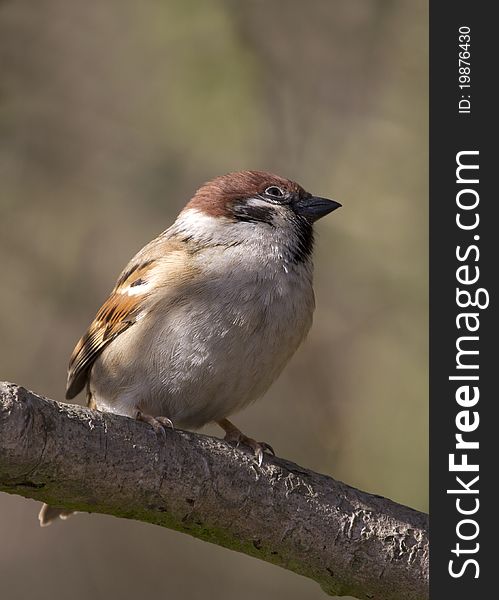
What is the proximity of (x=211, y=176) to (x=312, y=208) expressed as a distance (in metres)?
1.20

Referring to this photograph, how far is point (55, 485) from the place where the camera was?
112 inches

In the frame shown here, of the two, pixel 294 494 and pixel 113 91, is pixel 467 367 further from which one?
pixel 113 91

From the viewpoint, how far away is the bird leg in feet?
10.9

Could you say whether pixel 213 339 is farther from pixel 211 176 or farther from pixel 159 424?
pixel 211 176

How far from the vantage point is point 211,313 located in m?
3.66

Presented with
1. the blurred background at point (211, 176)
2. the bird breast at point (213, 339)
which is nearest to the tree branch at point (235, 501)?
the bird breast at point (213, 339)

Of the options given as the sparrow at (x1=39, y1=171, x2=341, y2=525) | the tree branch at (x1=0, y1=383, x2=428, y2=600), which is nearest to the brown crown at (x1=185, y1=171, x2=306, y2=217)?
the sparrow at (x1=39, y1=171, x2=341, y2=525)

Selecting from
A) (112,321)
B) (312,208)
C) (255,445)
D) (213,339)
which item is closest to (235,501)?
(255,445)

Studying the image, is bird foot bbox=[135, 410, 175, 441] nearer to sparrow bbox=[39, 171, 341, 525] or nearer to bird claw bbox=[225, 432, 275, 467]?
sparrow bbox=[39, 171, 341, 525]

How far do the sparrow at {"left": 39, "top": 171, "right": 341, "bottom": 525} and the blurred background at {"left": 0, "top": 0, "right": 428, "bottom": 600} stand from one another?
1018 millimetres

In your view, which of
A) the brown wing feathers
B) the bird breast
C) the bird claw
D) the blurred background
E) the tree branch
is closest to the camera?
the tree branch

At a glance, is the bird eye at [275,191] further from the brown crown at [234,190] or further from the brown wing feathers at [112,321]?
the brown wing feathers at [112,321]

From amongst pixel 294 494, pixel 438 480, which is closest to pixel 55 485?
pixel 294 494

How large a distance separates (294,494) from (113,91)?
321 cm
